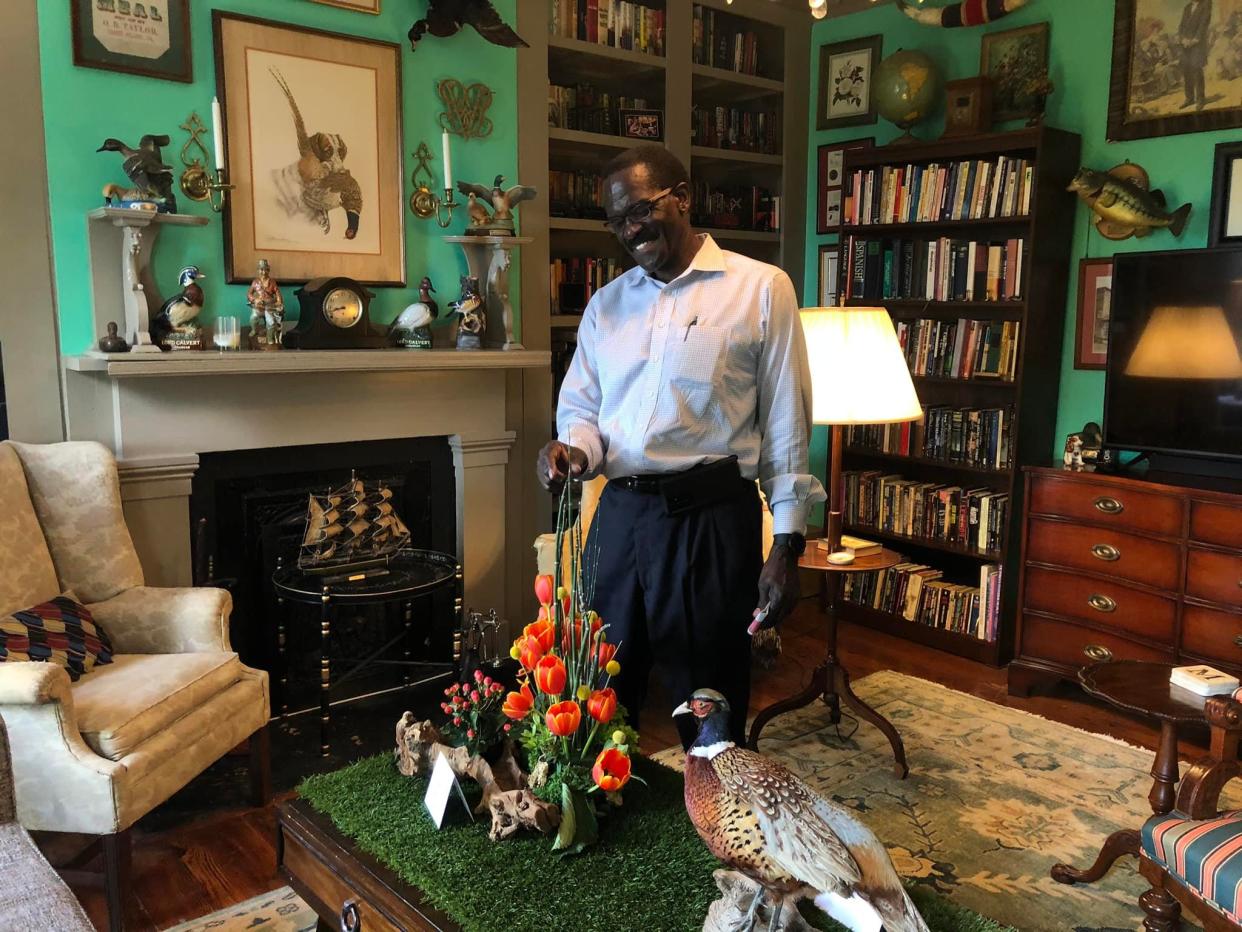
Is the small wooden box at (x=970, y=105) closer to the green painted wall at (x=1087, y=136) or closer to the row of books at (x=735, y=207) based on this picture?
the green painted wall at (x=1087, y=136)

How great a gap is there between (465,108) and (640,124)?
89 centimetres

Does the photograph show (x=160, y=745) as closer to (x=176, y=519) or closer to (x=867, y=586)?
(x=176, y=519)

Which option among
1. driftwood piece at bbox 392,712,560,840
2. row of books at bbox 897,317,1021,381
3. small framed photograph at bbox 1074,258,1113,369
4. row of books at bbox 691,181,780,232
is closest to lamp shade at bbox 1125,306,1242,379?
small framed photograph at bbox 1074,258,1113,369

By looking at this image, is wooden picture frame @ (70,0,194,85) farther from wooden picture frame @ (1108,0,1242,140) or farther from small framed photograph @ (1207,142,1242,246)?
small framed photograph @ (1207,142,1242,246)

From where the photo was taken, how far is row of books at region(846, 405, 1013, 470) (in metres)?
3.73

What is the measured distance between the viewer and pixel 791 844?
123 cm

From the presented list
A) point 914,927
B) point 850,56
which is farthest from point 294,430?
point 850,56

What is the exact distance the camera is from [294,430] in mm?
3068

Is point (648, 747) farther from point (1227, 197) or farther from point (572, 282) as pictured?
point (1227, 197)

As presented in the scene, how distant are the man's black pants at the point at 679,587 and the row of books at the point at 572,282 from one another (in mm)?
2043

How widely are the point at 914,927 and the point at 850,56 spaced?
A: 3946mm

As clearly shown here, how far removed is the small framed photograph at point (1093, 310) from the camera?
359 cm

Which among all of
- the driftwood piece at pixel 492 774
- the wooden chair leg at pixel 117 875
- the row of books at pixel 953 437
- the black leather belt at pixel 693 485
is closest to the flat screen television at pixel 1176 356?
the row of books at pixel 953 437

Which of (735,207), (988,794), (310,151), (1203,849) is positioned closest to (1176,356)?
(988,794)
